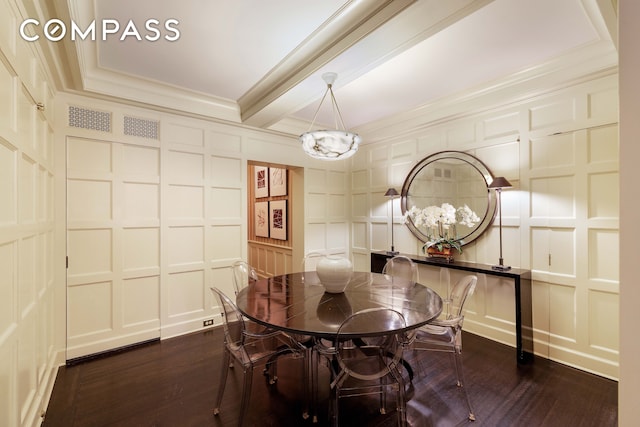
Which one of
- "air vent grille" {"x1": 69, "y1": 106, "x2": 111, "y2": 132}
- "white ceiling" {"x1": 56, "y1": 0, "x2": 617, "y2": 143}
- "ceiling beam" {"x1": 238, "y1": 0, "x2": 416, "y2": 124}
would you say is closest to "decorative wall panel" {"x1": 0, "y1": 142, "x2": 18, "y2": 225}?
"white ceiling" {"x1": 56, "y1": 0, "x2": 617, "y2": 143}

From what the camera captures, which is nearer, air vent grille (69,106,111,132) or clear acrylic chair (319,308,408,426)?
clear acrylic chair (319,308,408,426)

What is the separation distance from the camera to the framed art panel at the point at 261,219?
5555mm

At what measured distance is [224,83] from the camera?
120 inches

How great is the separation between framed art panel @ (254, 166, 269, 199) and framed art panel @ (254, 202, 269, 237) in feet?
0.68

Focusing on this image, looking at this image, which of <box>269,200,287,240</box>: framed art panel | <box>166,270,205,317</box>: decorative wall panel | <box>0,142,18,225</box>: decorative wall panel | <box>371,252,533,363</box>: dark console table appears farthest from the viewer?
<box>269,200,287,240</box>: framed art panel

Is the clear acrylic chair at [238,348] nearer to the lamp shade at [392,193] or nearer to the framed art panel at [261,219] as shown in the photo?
the lamp shade at [392,193]

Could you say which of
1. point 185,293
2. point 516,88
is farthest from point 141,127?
point 516,88

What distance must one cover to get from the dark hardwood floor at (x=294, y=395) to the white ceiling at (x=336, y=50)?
8.58ft

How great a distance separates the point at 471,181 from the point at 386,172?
130 cm

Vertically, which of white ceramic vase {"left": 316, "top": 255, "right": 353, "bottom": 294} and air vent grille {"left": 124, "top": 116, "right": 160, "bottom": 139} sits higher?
air vent grille {"left": 124, "top": 116, "right": 160, "bottom": 139}

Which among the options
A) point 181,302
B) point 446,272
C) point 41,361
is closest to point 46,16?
point 41,361

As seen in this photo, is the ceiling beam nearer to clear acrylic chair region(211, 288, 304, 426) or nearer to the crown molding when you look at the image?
the crown molding

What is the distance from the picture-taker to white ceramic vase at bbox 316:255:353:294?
2275mm

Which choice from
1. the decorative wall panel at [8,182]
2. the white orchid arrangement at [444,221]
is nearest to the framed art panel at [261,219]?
the white orchid arrangement at [444,221]
